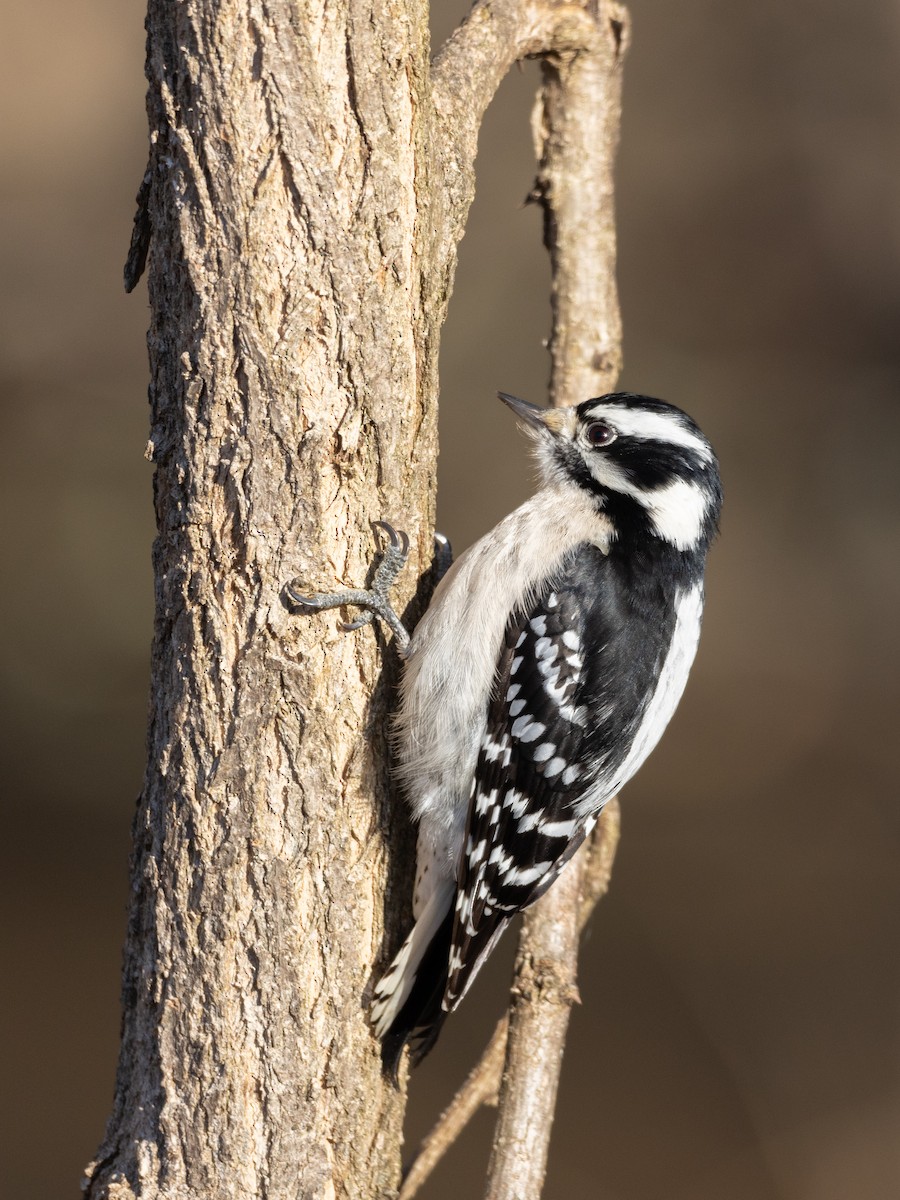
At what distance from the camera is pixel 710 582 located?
6.01 meters

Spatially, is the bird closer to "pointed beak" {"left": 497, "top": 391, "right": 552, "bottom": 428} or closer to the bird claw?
the bird claw

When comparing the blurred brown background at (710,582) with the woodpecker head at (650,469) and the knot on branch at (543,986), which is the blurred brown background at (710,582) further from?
the woodpecker head at (650,469)

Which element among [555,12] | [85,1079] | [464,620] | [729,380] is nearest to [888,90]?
[729,380]

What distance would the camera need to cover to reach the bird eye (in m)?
2.66

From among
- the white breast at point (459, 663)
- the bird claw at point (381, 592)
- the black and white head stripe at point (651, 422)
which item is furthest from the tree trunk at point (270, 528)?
the black and white head stripe at point (651, 422)

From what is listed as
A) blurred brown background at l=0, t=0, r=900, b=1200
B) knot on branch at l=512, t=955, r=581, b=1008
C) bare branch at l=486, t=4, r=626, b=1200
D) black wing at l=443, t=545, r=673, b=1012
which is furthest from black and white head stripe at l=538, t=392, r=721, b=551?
blurred brown background at l=0, t=0, r=900, b=1200

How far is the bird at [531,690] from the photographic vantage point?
2.37 metres

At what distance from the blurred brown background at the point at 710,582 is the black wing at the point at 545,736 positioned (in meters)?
2.97

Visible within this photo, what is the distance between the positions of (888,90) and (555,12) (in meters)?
3.25

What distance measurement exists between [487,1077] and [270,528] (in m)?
1.47

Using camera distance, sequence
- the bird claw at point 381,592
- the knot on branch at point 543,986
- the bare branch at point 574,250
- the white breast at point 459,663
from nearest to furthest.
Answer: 1. the bird claw at point 381,592
2. the white breast at point 459,663
3. the knot on branch at point 543,986
4. the bare branch at point 574,250

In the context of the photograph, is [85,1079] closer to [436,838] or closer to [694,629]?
[436,838]

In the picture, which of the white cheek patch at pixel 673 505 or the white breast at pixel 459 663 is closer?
the white breast at pixel 459 663

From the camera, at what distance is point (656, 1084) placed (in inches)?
205
